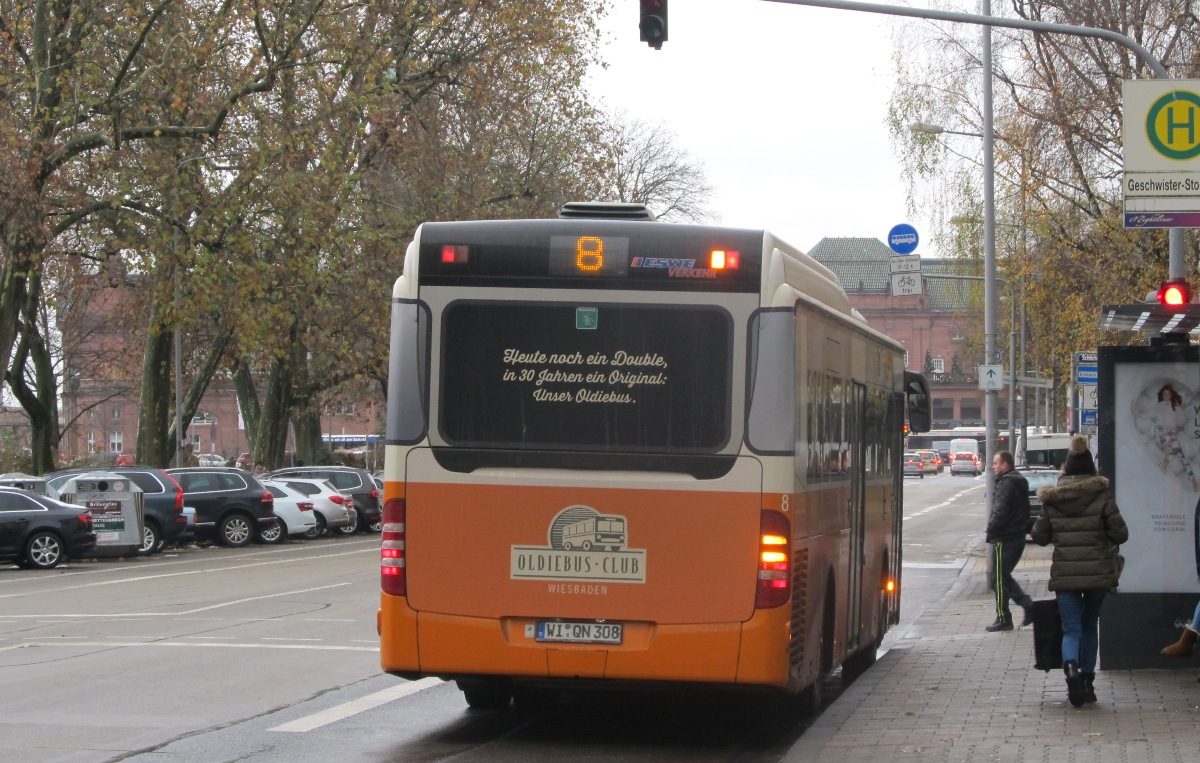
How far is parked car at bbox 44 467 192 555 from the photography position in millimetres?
30547

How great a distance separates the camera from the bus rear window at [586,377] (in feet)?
29.2

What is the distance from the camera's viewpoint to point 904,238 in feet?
105

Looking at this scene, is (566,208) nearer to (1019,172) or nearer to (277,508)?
(1019,172)

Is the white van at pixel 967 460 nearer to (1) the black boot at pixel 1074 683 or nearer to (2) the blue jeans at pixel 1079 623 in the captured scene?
(2) the blue jeans at pixel 1079 623

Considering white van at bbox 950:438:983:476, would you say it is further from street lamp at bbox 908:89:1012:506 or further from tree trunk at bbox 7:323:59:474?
street lamp at bbox 908:89:1012:506

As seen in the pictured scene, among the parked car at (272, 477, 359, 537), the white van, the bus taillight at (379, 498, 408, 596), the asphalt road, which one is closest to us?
the bus taillight at (379, 498, 408, 596)

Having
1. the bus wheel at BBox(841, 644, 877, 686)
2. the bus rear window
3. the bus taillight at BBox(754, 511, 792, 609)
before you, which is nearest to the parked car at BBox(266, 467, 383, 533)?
the bus wheel at BBox(841, 644, 877, 686)

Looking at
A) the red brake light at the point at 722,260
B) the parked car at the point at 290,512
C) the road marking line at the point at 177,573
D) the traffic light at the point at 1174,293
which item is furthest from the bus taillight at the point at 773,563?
the parked car at the point at 290,512

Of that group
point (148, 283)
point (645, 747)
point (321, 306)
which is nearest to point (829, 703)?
point (645, 747)

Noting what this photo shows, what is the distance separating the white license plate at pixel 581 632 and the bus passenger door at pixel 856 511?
305 centimetres

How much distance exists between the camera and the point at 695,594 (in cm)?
873

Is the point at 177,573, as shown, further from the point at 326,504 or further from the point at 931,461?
the point at 931,461

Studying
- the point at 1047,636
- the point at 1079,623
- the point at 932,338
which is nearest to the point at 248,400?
the point at 1047,636

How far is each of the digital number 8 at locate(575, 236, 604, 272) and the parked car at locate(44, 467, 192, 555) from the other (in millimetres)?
22936
